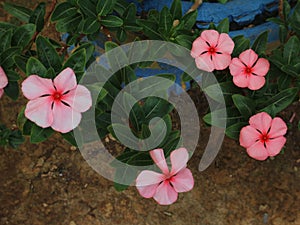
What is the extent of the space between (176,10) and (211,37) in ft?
0.62

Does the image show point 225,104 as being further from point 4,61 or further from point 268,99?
point 4,61

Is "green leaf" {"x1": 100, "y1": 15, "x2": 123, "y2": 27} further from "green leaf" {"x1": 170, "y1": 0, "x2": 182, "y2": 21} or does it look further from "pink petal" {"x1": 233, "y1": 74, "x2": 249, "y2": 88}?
"pink petal" {"x1": 233, "y1": 74, "x2": 249, "y2": 88}

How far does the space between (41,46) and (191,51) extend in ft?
1.22

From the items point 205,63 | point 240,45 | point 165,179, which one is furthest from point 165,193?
point 240,45

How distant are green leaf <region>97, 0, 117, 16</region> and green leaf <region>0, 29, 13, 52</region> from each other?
234 mm

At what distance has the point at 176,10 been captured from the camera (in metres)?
1.54

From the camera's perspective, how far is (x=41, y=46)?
1354 millimetres

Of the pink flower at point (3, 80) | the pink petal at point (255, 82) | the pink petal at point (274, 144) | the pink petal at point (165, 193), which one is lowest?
the pink petal at point (165, 193)

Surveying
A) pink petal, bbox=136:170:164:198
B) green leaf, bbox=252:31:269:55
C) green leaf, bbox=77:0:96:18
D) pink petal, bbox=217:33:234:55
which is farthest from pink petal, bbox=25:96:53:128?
green leaf, bbox=252:31:269:55

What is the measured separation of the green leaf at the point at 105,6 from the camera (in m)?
1.46

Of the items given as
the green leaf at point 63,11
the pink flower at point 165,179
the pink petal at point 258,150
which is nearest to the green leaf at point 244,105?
the pink petal at point 258,150

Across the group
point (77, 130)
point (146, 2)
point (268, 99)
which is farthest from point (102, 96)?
point (146, 2)

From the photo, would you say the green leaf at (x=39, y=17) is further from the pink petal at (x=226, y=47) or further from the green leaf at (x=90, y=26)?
the pink petal at (x=226, y=47)

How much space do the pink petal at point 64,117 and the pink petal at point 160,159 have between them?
19 centimetres
